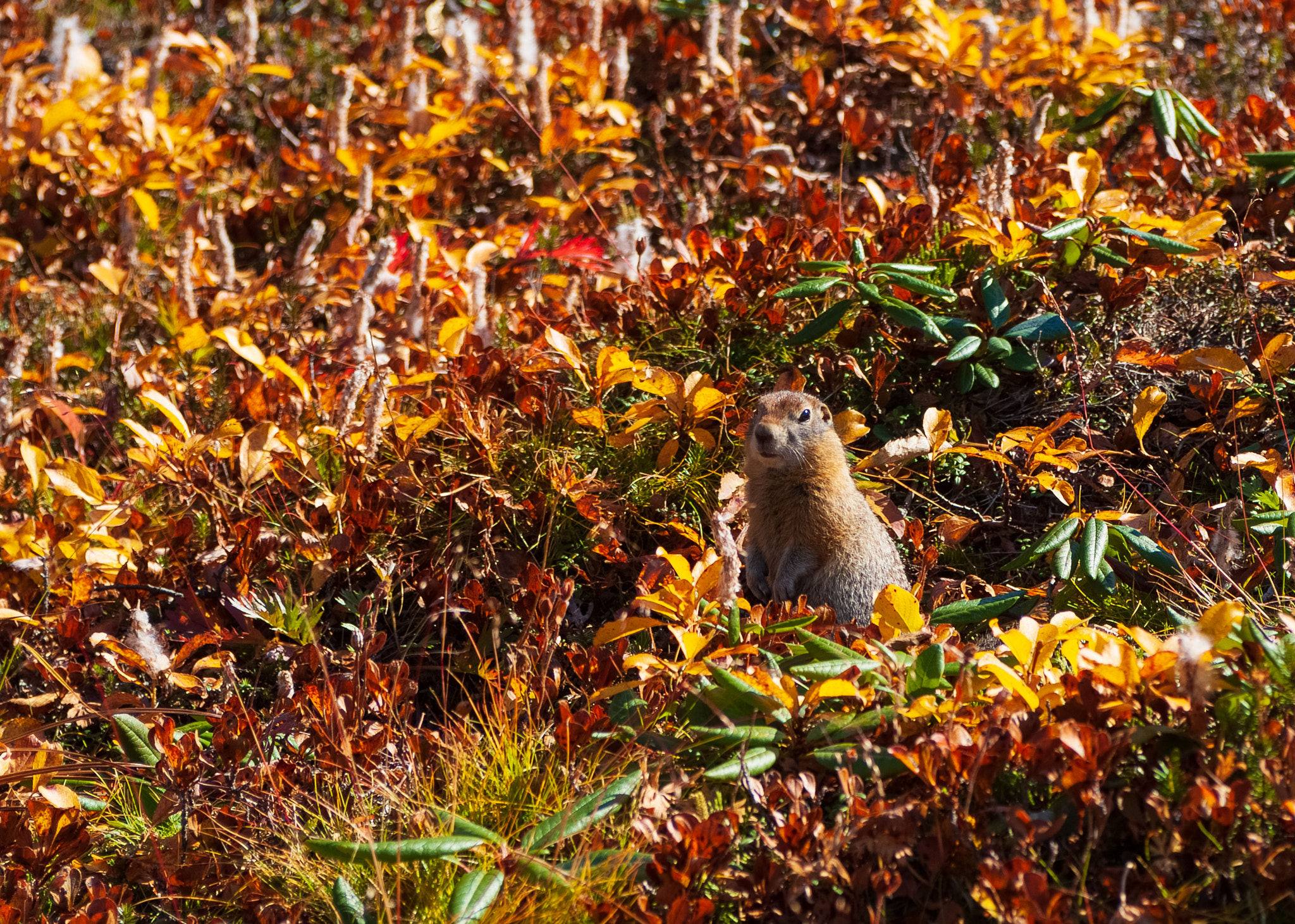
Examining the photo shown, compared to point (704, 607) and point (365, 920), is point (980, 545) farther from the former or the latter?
point (365, 920)

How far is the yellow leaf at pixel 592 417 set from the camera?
146 inches

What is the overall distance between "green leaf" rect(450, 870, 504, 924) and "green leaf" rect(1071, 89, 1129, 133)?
4.29m

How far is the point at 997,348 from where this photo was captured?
381 cm

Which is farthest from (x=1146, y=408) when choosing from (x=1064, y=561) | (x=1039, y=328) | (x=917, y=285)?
(x=917, y=285)

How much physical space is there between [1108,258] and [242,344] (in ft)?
10.7

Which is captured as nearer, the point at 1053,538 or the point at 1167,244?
the point at 1053,538

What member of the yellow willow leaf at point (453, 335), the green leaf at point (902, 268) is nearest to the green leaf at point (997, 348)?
the green leaf at point (902, 268)

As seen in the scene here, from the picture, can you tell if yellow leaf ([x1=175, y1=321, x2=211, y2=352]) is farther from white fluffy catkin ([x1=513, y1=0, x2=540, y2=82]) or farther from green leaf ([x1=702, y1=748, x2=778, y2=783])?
green leaf ([x1=702, y1=748, x2=778, y2=783])

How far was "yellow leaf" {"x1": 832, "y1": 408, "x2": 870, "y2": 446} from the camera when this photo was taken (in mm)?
3713

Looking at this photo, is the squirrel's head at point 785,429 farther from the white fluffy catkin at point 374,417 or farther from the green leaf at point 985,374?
the white fluffy catkin at point 374,417

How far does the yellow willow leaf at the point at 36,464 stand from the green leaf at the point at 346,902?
228 centimetres

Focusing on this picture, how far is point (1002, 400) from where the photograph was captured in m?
4.17

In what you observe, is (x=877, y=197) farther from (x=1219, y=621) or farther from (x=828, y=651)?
(x=1219, y=621)

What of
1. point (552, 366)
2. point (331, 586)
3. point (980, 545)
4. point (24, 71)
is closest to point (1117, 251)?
point (980, 545)
